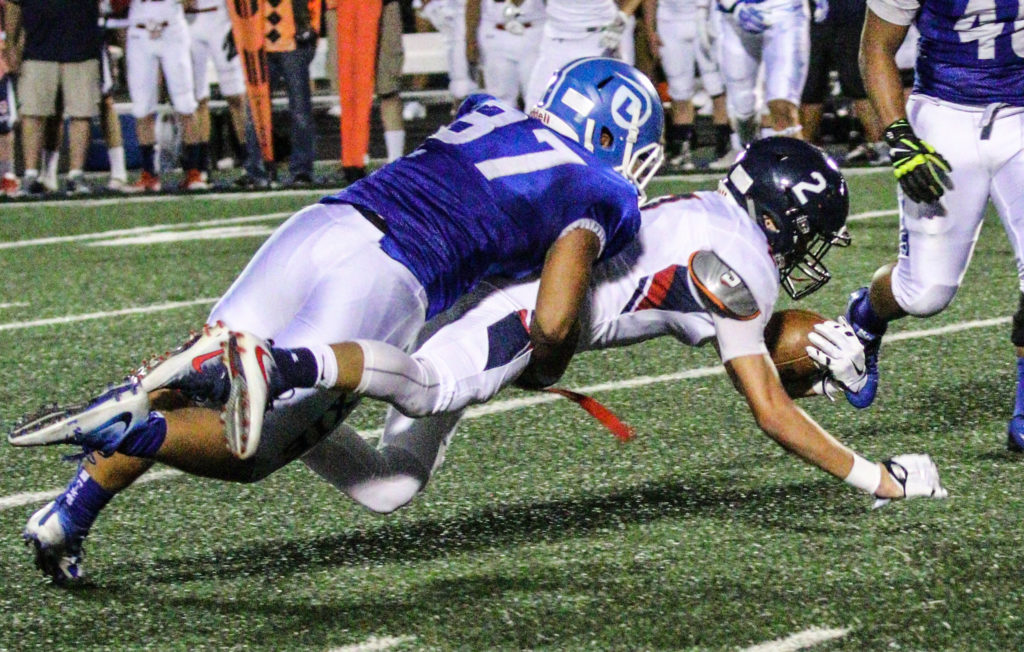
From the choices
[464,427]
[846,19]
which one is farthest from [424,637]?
[846,19]

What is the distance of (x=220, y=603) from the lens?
345 centimetres

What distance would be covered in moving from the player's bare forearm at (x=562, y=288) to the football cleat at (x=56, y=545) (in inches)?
40.6

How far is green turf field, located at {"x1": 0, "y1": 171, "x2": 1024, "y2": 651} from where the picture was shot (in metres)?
3.28

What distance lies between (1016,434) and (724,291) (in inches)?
57.8

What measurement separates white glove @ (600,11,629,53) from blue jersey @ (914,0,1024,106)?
4634mm

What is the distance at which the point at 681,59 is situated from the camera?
434 inches

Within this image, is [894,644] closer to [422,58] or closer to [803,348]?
[803,348]

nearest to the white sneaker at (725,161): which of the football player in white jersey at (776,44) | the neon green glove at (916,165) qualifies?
the football player in white jersey at (776,44)

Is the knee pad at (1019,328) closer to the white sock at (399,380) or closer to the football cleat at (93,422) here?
the white sock at (399,380)

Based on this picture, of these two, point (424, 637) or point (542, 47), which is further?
point (542, 47)

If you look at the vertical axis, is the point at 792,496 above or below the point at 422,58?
above

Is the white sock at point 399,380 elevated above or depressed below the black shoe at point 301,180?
above

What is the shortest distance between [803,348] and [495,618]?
1.00 m

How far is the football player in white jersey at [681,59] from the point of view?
10945mm
